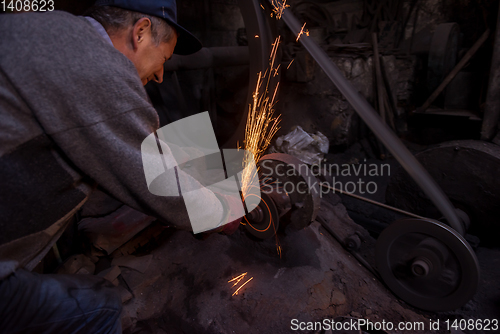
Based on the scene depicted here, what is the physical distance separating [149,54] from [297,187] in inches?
62.2

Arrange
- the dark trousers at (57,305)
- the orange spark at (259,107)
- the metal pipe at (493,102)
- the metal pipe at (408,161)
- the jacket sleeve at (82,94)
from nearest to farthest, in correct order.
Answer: the jacket sleeve at (82,94), the dark trousers at (57,305), the metal pipe at (408,161), the metal pipe at (493,102), the orange spark at (259,107)

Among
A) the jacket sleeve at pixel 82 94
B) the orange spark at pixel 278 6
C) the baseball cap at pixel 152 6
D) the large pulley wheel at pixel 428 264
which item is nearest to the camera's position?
the jacket sleeve at pixel 82 94

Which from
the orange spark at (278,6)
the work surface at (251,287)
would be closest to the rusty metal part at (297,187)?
the work surface at (251,287)

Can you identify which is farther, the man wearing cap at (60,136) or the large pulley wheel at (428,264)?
the large pulley wheel at (428,264)

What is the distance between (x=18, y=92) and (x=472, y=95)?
6.47 meters

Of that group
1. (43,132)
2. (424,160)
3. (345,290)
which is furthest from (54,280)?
(424,160)

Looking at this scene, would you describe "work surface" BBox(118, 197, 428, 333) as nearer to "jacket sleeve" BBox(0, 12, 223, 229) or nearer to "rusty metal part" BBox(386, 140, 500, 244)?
"rusty metal part" BBox(386, 140, 500, 244)

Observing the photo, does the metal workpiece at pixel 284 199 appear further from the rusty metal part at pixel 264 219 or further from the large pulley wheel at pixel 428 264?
the large pulley wheel at pixel 428 264

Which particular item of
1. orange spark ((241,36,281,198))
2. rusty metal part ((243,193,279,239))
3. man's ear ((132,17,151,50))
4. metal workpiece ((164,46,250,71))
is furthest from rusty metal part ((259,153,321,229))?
metal workpiece ((164,46,250,71))

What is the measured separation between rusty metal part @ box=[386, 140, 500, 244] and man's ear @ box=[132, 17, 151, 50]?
265 centimetres

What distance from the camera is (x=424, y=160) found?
9.04ft

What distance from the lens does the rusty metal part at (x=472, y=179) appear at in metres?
2.49

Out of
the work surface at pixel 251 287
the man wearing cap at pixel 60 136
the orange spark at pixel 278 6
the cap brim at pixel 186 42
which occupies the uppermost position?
the orange spark at pixel 278 6

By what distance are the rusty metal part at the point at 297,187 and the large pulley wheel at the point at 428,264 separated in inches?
23.4
